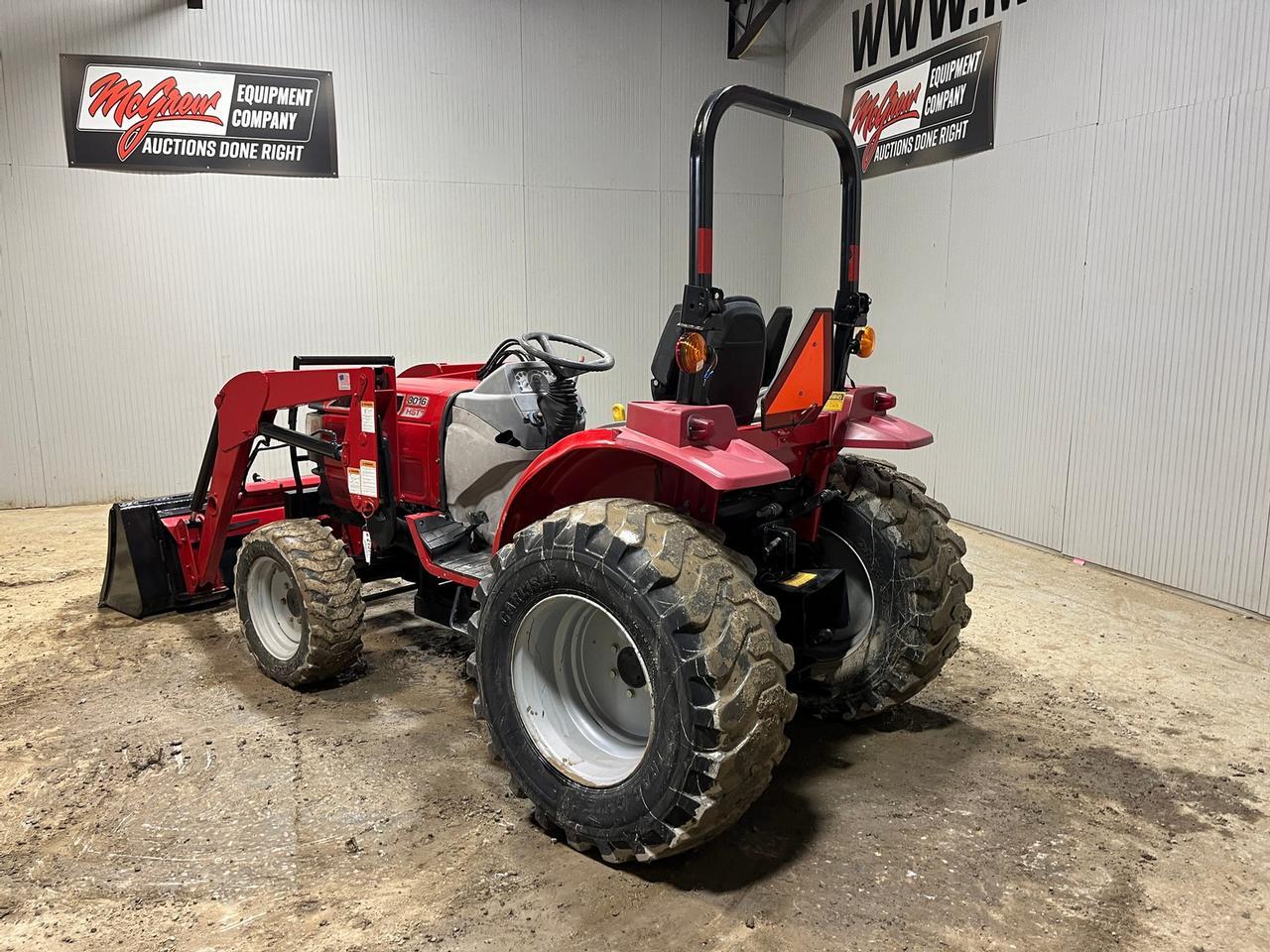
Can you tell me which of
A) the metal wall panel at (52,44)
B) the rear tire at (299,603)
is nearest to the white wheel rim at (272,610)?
the rear tire at (299,603)

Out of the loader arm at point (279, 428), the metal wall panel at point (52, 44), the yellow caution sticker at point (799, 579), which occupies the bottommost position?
the yellow caution sticker at point (799, 579)

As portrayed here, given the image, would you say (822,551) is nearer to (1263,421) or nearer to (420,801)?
(420,801)

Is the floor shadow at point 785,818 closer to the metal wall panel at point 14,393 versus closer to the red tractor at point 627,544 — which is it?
the red tractor at point 627,544

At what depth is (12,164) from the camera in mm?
6719

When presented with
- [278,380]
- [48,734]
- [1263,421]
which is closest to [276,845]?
[48,734]

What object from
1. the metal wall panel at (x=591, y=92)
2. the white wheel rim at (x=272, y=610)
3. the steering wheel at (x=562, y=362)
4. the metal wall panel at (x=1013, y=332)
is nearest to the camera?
the steering wheel at (x=562, y=362)

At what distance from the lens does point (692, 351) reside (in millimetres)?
2314

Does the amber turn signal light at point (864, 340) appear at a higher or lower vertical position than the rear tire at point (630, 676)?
higher

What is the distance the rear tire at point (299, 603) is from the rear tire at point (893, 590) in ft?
5.51

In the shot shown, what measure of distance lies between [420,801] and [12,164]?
636 cm

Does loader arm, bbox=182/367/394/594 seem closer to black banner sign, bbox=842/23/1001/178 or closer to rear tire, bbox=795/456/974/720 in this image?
rear tire, bbox=795/456/974/720

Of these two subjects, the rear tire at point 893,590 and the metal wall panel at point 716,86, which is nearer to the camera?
the rear tire at point 893,590

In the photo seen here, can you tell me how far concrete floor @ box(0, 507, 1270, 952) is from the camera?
221 centimetres

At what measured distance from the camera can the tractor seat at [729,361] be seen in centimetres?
247
